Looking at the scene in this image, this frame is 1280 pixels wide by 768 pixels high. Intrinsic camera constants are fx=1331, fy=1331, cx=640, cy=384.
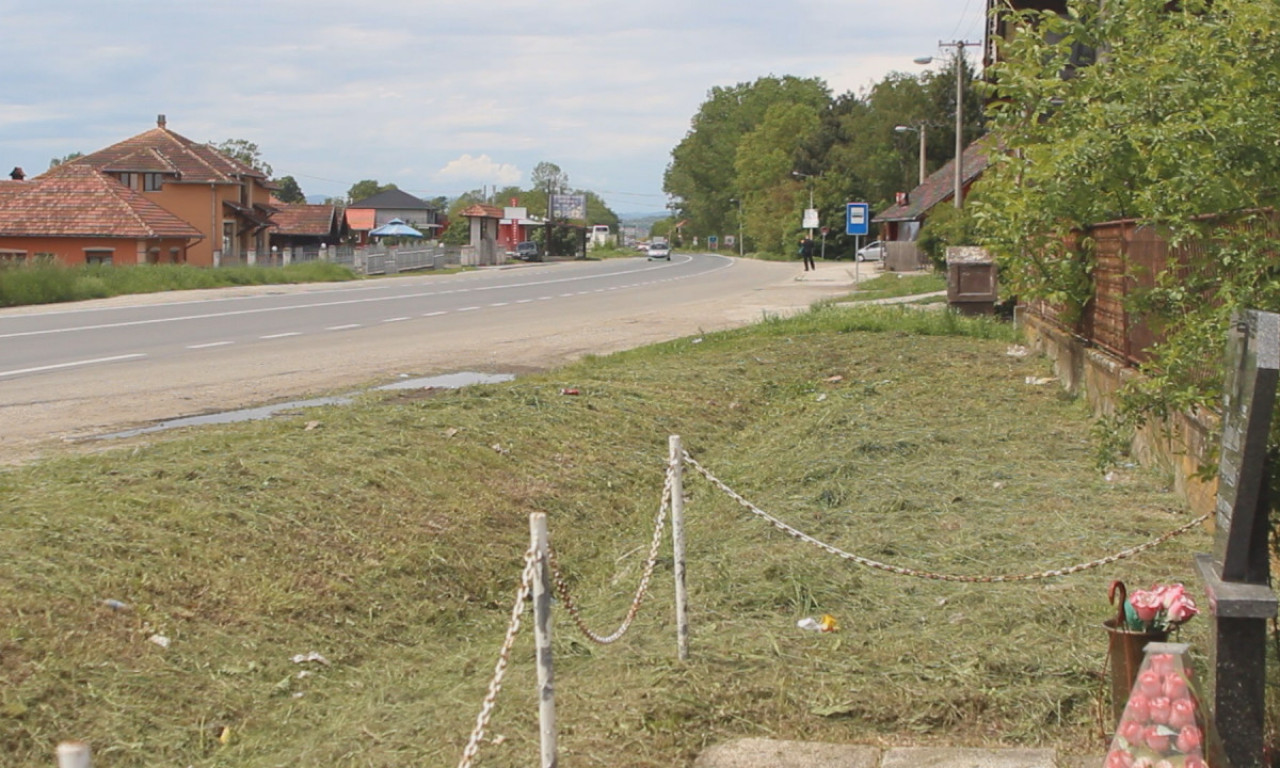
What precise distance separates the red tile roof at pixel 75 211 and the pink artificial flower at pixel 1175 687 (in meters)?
54.9

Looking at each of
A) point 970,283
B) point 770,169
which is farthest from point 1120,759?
point 770,169

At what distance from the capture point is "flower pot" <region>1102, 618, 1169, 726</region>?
4.43m

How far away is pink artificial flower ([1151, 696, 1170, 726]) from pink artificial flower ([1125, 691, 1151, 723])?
1 centimetres

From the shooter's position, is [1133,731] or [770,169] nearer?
[1133,731]

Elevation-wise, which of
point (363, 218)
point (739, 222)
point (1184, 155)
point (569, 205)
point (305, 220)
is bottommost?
point (1184, 155)

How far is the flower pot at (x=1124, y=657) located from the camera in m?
4.43

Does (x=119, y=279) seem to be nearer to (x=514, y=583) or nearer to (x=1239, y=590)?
(x=514, y=583)

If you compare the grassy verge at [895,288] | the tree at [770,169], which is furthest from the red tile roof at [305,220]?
the grassy verge at [895,288]

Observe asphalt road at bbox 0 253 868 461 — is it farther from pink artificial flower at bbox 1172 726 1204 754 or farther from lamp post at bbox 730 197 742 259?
lamp post at bbox 730 197 742 259

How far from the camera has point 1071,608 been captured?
572 centimetres

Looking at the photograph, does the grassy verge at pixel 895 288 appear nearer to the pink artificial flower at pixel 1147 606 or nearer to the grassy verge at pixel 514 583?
the grassy verge at pixel 514 583

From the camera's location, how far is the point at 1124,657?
4.46 meters

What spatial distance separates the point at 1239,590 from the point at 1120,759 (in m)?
0.69

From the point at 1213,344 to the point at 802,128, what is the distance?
5305 inches
